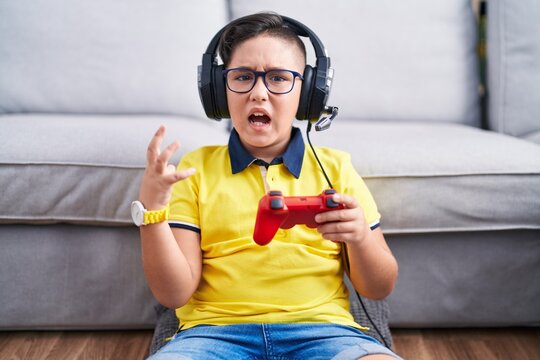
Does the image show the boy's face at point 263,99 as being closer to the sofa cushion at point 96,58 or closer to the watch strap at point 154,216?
the watch strap at point 154,216

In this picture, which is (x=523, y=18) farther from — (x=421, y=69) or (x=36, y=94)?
(x=36, y=94)

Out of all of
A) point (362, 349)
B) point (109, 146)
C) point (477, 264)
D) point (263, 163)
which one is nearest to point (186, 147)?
point (109, 146)

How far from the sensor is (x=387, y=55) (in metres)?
1.85

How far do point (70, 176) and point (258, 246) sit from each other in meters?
0.52

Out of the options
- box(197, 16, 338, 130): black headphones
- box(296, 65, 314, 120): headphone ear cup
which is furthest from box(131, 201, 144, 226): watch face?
box(296, 65, 314, 120): headphone ear cup

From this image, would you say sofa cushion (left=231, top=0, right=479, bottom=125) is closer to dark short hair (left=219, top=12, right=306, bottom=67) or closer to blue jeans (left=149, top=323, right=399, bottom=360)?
dark short hair (left=219, top=12, right=306, bottom=67)

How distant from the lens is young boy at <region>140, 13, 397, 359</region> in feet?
3.13

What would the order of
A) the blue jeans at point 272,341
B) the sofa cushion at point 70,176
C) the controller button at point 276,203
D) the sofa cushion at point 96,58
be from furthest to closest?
the sofa cushion at point 96,58
the sofa cushion at point 70,176
the blue jeans at point 272,341
the controller button at point 276,203

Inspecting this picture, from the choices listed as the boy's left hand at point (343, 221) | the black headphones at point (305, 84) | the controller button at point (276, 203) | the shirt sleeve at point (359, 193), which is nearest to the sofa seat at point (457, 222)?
the shirt sleeve at point (359, 193)

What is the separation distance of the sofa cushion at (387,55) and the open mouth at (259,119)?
81 centimetres

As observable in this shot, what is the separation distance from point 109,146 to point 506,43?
4.24 feet

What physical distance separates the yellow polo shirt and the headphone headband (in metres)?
0.08

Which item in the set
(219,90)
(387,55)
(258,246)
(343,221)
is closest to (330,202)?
(343,221)

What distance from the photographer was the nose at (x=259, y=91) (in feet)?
3.30
